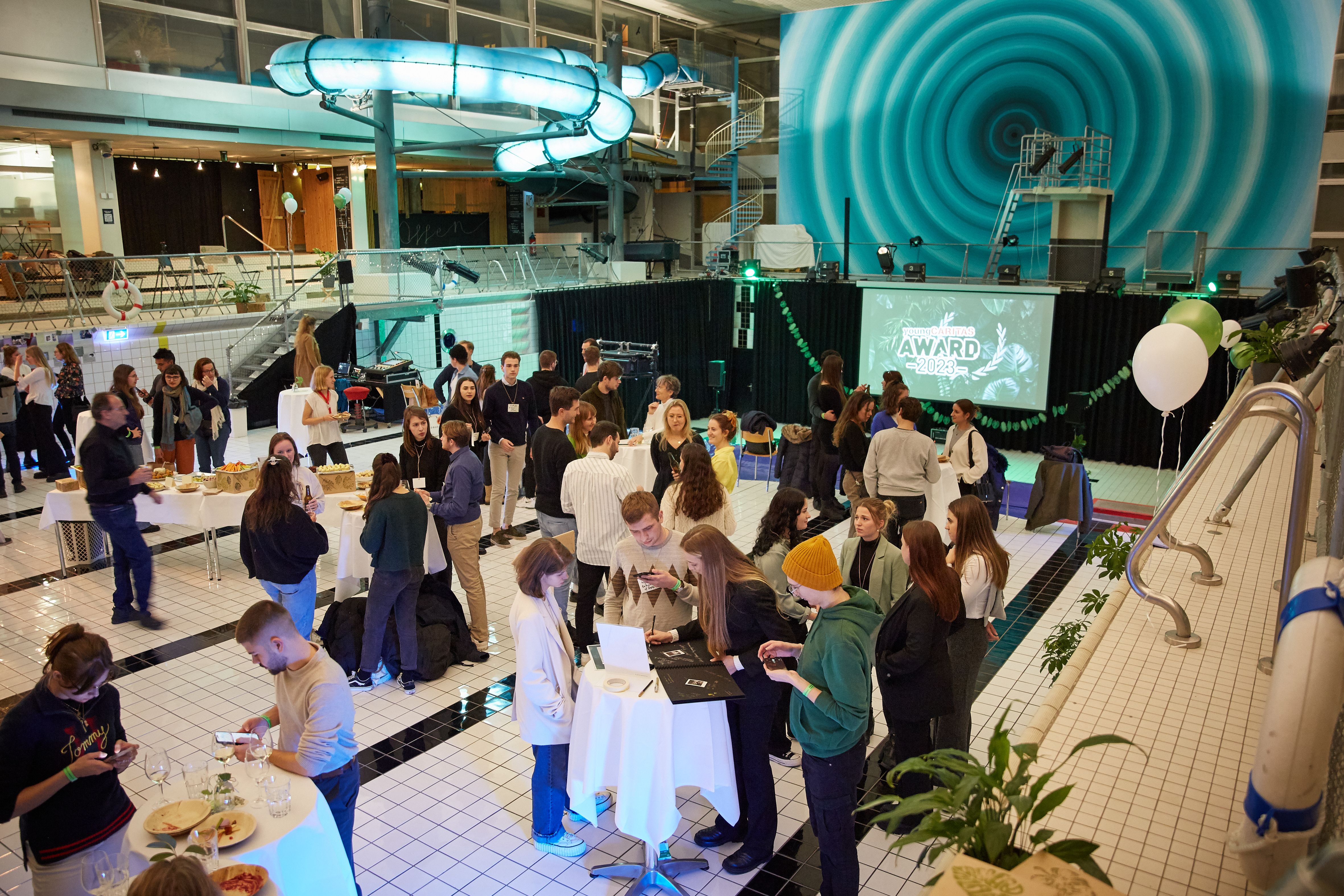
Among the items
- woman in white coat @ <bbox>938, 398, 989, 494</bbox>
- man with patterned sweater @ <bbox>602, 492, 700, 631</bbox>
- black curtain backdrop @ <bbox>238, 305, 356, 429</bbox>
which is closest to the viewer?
man with patterned sweater @ <bbox>602, 492, 700, 631</bbox>

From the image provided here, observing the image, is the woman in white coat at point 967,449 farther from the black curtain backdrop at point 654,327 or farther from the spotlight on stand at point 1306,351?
the black curtain backdrop at point 654,327

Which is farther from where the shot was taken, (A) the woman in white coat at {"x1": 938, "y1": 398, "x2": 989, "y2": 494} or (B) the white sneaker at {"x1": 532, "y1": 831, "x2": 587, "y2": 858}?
(A) the woman in white coat at {"x1": 938, "y1": 398, "x2": 989, "y2": 494}

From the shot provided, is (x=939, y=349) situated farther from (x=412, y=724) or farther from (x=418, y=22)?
(x=418, y=22)

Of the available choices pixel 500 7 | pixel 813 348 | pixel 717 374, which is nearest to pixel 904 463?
pixel 813 348

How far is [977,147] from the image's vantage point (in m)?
17.3

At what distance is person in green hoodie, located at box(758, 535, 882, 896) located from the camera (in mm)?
3121

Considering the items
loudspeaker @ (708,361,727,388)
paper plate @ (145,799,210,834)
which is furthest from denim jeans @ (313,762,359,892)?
loudspeaker @ (708,361,727,388)

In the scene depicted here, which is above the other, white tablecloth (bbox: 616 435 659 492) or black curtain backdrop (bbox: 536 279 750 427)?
black curtain backdrop (bbox: 536 279 750 427)

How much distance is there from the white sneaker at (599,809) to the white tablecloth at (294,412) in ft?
17.4

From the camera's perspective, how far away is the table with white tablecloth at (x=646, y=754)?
11.4 ft

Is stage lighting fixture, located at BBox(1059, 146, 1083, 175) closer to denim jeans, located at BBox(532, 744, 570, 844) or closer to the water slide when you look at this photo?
the water slide

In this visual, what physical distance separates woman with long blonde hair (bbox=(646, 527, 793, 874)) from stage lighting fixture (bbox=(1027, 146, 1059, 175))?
12817 millimetres

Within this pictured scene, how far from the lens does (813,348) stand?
624 inches

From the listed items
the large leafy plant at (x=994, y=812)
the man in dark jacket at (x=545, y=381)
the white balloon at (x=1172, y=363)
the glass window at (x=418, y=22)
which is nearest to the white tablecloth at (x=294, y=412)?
the man in dark jacket at (x=545, y=381)
